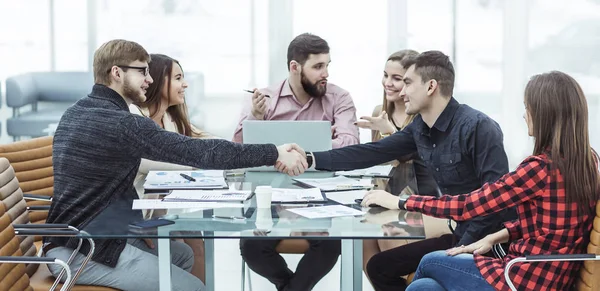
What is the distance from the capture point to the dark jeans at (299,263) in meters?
3.48

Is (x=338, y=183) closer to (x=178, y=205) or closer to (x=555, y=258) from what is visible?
(x=178, y=205)

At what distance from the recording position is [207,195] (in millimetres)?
2910

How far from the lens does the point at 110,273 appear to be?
2.70 meters

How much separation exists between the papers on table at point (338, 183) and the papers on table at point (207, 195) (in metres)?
0.31

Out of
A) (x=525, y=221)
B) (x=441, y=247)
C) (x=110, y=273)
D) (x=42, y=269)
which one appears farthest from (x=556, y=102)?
(x=42, y=269)

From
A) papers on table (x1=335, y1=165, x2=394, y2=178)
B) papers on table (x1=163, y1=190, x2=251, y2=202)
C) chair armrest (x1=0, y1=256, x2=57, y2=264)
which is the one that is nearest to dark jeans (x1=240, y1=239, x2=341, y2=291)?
papers on table (x1=335, y1=165, x2=394, y2=178)

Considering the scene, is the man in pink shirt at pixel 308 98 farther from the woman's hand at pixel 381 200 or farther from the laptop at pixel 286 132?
the woman's hand at pixel 381 200

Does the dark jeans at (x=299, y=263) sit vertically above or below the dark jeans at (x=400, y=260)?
below

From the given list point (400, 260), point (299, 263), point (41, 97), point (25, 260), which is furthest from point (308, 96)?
point (41, 97)

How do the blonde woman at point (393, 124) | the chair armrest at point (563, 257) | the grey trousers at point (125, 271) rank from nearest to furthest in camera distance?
the chair armrest at point (563, 257) → the grey trousers at point (125, 271) → the blonde woman at point (393, 124)

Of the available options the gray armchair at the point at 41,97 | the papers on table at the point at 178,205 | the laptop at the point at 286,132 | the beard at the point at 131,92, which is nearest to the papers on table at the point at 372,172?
the laptop at the point at 286,132

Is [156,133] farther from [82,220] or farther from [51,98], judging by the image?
[51,98]

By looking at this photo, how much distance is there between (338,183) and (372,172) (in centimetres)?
30

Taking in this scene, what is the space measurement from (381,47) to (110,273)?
3.71 meters
